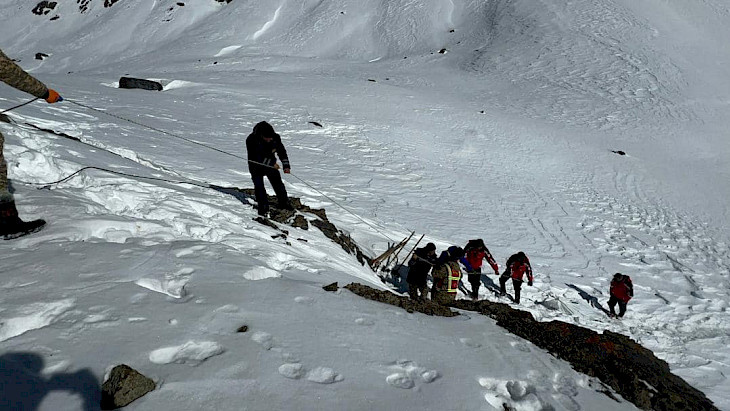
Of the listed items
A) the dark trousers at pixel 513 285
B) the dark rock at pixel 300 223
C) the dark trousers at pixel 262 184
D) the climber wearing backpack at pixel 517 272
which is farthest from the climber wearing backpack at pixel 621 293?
the dark trousers at pixel 262 184

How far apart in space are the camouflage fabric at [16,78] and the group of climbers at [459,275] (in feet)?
17.3

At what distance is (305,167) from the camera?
13.4 meters

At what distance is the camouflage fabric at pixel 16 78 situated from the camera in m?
3.86

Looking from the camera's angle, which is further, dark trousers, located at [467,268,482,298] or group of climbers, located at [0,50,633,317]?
dark trousers, located at [467,268,482,298]

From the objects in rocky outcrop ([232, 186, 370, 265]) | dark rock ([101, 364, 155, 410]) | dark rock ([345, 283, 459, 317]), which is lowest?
rocky outcrop ([232, 186, 370, 265])

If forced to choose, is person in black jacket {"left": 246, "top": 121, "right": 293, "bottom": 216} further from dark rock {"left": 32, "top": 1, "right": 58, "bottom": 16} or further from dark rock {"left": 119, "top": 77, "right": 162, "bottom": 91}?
dark rock {"left": 32, "top": 1, "right": 58, "bottom": 16}

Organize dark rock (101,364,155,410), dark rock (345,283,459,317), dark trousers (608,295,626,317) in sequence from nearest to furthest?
dark rock (101,364,155,410)
dark rock (345,283,459,317)
dark trousers (608,295,626,317)

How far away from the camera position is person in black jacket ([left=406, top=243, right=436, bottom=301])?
23.4ft

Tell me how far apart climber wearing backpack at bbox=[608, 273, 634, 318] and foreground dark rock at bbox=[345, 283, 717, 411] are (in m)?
3.39

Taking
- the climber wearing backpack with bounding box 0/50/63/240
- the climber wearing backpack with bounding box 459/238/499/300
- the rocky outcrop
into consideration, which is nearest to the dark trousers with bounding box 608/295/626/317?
the climber wearing backpack with bounding box 459/238/499/300

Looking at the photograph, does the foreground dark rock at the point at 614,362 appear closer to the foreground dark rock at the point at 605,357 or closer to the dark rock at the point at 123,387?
the foreground dark rock at the point at 605,357

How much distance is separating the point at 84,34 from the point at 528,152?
175 ft

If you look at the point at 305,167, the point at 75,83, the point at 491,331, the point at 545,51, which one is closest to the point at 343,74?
the point at 545,51

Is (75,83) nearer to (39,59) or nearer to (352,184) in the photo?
(352,184)
